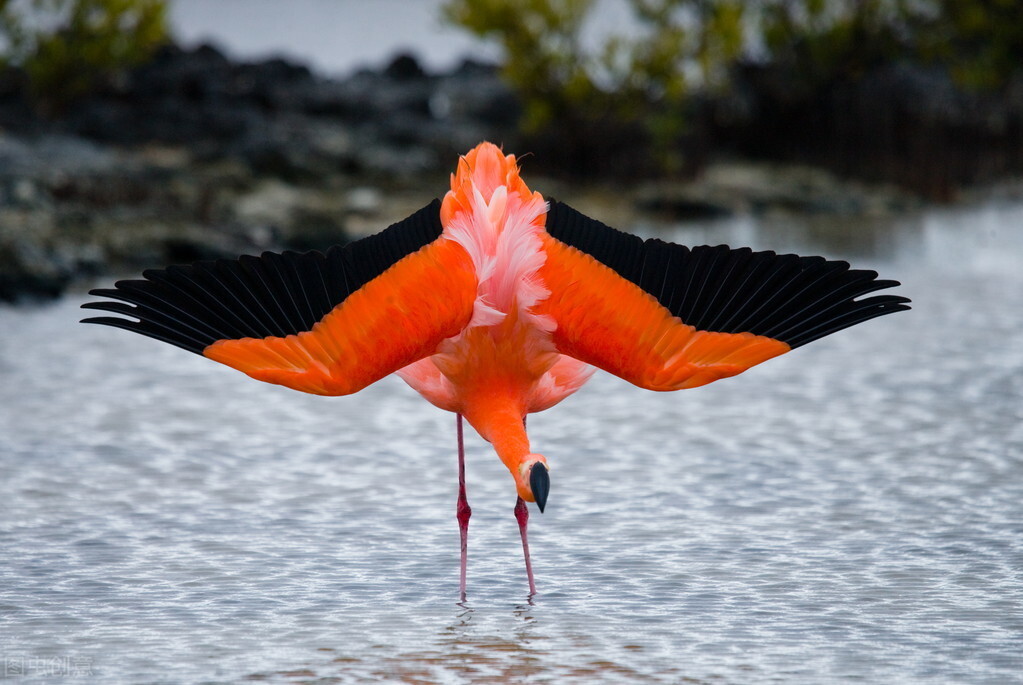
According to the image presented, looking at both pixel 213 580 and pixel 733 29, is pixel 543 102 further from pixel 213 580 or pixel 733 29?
pixel 213 580

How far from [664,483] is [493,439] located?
8.36ft

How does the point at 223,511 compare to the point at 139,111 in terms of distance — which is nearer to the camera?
the point at 223,511

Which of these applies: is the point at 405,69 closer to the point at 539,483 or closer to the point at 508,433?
the point at 508,433

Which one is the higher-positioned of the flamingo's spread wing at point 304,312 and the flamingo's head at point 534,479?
the flamingo's spread wing at point 304,312

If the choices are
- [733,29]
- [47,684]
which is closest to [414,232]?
[47,684]

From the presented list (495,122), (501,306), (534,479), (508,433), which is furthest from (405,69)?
(534,479)

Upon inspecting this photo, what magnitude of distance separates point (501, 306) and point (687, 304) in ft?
2.31

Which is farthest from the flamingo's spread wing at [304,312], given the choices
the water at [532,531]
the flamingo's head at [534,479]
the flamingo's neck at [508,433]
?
the water at [532,531]

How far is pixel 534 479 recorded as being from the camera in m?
4.87

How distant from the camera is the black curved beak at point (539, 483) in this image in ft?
15.9

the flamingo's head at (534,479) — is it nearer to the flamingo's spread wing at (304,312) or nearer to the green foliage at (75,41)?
the flamingo's spread wing at (304,312)

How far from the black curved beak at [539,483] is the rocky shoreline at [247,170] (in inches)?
391

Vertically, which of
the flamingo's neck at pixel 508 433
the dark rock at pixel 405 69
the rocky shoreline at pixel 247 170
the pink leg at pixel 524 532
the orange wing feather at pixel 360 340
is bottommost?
the pink leg at pixel 524 532

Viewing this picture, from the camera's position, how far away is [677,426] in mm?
9312
